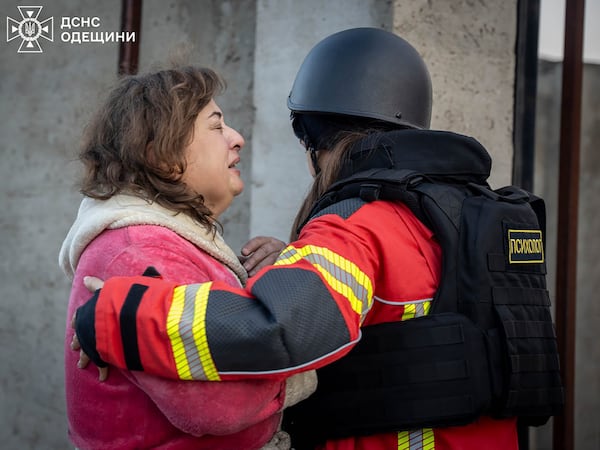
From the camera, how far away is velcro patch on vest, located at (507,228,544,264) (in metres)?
1.67

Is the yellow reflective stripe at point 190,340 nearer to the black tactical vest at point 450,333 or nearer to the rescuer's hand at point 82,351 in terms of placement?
the rescuer's hand at point 82,351

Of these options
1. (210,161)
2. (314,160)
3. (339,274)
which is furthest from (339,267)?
(314,160)

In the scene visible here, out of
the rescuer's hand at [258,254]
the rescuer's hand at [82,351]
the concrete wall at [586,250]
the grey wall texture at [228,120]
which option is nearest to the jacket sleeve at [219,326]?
the rescuer's hand at [82,351]

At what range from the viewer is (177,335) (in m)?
1.29

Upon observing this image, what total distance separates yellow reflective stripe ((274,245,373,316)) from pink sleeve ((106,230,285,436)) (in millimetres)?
233

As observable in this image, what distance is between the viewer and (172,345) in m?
1.30

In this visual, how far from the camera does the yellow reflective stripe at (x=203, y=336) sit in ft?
4.24

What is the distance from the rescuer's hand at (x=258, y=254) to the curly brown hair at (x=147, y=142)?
26 cm

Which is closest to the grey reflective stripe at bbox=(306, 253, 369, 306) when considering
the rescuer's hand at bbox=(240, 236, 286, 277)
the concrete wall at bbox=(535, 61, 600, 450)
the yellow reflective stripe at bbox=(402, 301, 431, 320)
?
the yellow reflective stripe at bbox=(402, 301, 431, 320)

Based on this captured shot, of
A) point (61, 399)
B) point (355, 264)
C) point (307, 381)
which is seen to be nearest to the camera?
point (355, 264)

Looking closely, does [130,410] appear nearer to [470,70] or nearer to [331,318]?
[331,318]

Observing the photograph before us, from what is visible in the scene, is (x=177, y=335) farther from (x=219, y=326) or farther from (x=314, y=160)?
(x=314, y=160)

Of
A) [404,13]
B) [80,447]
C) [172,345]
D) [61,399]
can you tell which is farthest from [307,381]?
[61,399]

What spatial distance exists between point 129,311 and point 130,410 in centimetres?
35
